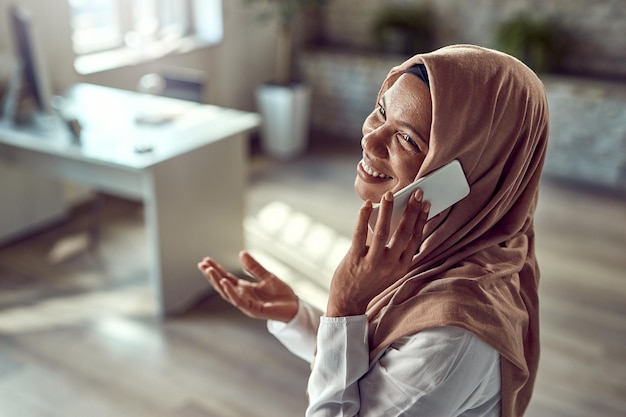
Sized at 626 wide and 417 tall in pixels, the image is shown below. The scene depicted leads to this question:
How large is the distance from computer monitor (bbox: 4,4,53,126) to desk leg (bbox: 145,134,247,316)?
2.83 ft

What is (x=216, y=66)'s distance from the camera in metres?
5.19

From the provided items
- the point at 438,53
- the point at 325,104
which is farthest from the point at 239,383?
the point at 325,104

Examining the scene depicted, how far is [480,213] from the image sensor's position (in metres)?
1.12

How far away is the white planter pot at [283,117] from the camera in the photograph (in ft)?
17.3

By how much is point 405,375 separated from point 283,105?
4356 mm

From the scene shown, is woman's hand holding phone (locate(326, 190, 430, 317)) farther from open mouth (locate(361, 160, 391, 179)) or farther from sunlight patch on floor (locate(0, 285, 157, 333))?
sunlight patch on floor (locate(0, 285, 157, 333))

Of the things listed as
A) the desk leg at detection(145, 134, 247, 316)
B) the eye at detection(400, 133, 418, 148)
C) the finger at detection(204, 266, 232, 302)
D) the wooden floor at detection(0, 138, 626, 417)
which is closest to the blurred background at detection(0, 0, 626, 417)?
the wooden floor at detection(0, 138, 626, 417)

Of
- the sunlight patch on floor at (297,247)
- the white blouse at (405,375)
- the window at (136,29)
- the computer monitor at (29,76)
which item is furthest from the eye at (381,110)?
the window at (136,29)

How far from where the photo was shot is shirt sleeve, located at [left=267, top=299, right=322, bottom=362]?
143cm

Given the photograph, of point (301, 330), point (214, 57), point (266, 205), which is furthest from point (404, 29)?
point (301, 330)

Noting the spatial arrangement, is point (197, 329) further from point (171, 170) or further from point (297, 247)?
point (297, 247)

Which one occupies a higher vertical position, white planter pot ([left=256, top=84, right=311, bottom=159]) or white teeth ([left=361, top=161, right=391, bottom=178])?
white teeth ([left=361, top=161, right=391, bottom=178])

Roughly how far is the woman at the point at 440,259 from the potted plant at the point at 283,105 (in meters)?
4.12

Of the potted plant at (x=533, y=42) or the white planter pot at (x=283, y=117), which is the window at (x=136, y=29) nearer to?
the white planter pot at (x=283, y=117)
